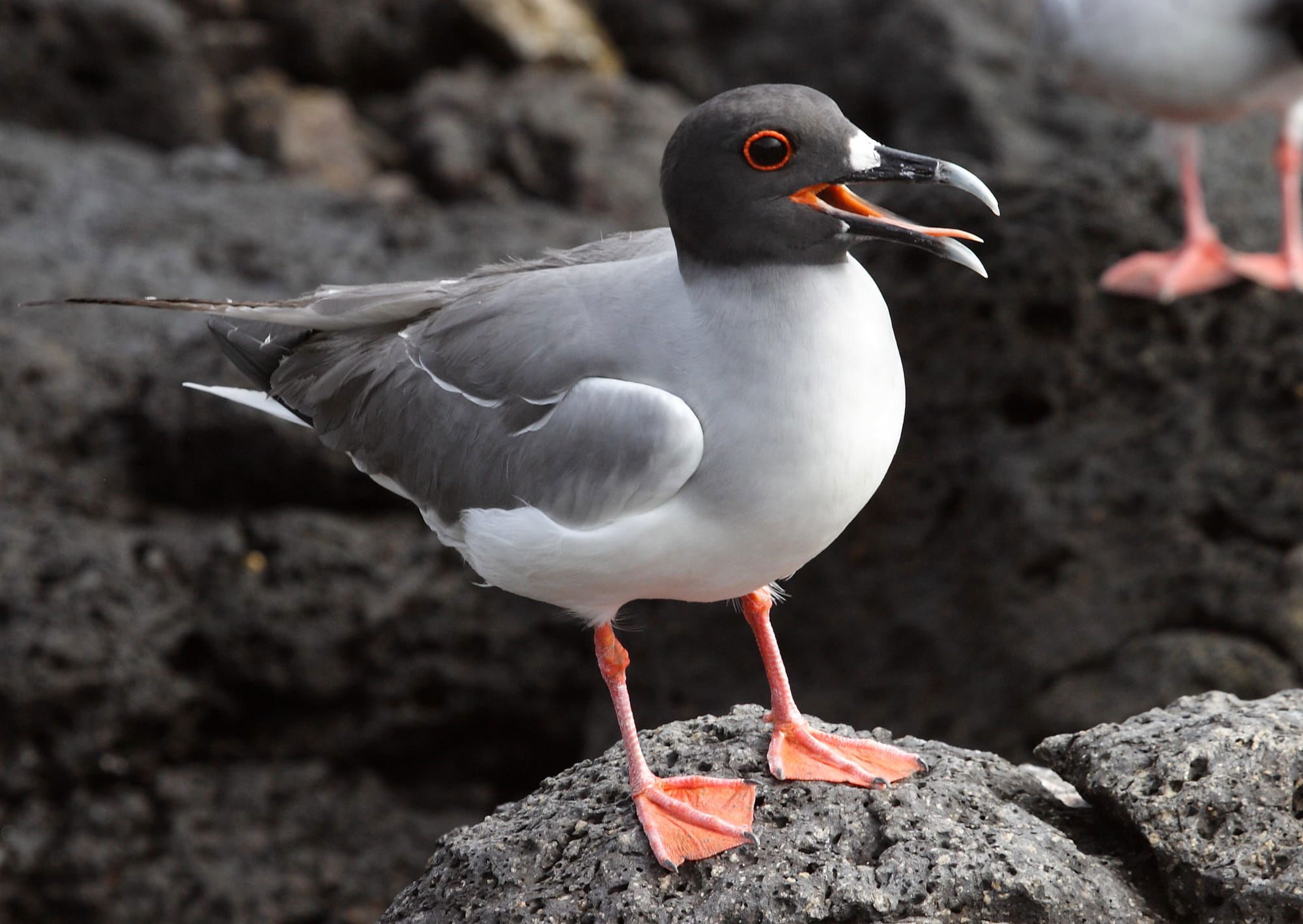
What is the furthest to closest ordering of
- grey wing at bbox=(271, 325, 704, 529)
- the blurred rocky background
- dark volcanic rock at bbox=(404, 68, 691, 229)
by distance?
dark volcanic rock at bbox=(404, 68, 691, 229) → the blurred rocky background → grey wing at bbox=(271, 325, 704, 529)

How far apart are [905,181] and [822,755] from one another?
1556mm

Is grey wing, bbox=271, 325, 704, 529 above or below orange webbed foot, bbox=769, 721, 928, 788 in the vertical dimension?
above

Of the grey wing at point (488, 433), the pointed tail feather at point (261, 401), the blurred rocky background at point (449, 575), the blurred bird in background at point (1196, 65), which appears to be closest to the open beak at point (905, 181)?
the grey wing at point (488, 433)

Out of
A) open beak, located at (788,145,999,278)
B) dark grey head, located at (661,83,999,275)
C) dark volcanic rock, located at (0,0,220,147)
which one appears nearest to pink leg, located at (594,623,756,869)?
dark grey head, located at (661,83,999,275)

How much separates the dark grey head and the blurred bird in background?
4.09m

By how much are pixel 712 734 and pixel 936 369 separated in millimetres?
2649

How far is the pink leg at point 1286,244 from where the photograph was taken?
688 cm

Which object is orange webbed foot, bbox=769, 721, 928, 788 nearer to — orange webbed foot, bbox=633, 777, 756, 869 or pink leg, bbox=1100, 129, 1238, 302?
orange webbed foot, bbox=633, 777, 756, 869

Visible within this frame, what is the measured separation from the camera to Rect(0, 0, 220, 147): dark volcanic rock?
393 inches

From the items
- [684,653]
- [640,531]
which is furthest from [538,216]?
[640,531]

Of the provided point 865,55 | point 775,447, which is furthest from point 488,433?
point 865,55

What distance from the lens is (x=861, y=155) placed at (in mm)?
3602

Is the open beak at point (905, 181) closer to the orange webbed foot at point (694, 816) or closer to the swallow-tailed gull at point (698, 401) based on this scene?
the swallow-tailed gull at point (698, 401)

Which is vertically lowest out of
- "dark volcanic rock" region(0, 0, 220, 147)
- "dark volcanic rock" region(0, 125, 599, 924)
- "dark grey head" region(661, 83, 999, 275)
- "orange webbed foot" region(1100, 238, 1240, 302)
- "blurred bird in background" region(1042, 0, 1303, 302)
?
"dark volcanic rock" region(0, 125, 599, 924)
